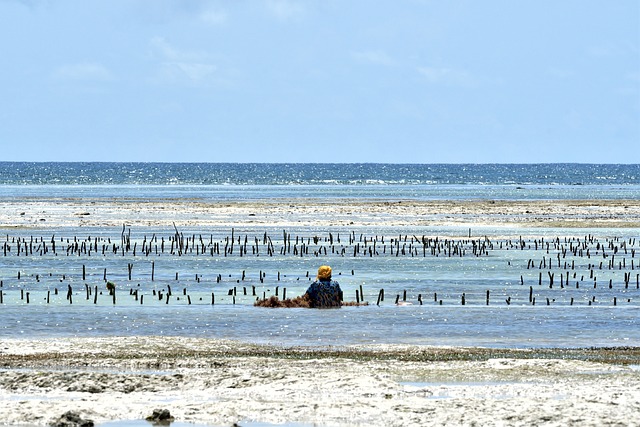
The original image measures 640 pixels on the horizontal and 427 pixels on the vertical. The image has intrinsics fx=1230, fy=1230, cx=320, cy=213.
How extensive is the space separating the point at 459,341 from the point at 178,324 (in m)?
7.18

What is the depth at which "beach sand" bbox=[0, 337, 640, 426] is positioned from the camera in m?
17.5

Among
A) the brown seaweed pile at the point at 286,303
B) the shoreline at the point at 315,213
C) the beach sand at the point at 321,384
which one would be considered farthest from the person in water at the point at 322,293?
the shoreline at the point at 315,213

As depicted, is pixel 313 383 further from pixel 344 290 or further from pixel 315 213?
pixel 315 213

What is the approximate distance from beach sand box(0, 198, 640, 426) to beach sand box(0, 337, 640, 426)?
20mm

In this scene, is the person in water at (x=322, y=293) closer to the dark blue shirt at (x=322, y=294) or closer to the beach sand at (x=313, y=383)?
the dark blue shirt at (x=322, y=294)

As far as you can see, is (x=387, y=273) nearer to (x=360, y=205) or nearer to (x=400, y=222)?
(x=400, y=222)

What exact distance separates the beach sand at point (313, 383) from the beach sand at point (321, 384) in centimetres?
2

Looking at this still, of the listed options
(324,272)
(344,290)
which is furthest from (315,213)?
(324,272)

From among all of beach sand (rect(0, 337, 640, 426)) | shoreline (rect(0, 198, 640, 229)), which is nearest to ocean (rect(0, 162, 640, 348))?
beach sand (rect(0, 337, 640, 426))

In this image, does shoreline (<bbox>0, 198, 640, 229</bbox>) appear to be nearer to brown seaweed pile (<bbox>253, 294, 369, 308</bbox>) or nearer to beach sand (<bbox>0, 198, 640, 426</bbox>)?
brown seaweed pile (<bbox>253, 294, 369, 308</bbox>)

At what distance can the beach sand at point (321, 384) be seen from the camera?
17.5m

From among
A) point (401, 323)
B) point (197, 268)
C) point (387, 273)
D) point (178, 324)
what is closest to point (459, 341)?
point (401, 323)

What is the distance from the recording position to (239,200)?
119 meters

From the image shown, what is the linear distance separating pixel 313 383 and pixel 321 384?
0.16 metres
